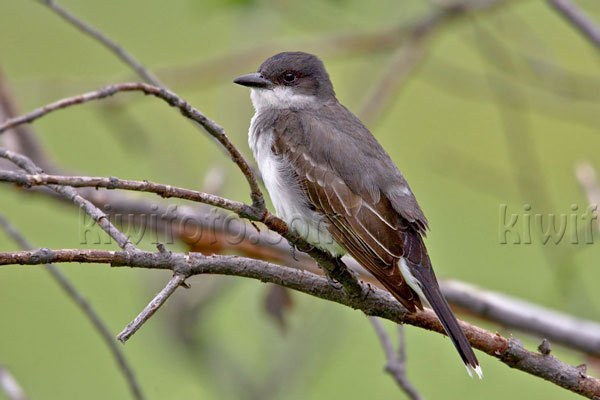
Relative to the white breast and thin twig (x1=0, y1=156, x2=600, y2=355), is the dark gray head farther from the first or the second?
thin twig (x1=0, y1=156, x2=600, y2=355)

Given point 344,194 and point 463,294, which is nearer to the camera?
point 344,194

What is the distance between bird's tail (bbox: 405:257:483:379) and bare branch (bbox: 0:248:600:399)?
0.10 ft

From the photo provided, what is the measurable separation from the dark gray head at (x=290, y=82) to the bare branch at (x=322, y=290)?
5.01 ft

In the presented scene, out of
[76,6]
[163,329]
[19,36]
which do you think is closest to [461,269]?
[163,329]

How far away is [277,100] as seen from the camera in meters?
4.08

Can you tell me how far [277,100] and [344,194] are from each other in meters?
0.90

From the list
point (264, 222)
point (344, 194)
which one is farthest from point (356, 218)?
point (264, 222)

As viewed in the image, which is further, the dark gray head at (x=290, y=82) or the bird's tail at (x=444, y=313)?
the dark gray head at (x=290, y=82)

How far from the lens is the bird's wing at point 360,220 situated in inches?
125

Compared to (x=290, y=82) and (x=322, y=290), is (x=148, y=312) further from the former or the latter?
(x=290, y=82)

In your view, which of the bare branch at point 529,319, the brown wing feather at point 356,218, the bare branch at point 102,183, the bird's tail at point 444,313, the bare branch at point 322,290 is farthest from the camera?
the bare branch at point 529,319

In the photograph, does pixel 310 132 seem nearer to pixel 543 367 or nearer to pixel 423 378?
pixel 543 367

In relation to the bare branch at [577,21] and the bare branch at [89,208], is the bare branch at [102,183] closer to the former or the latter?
the bare branch at [89,208]

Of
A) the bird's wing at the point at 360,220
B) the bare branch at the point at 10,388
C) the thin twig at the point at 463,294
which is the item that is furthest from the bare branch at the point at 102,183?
the thin twig at the point at 463,294
